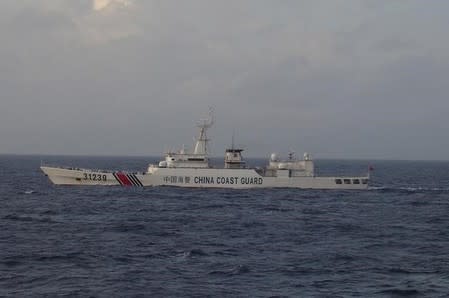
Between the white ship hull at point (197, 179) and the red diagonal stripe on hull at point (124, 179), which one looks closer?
the white ship hull at point (197, 179)

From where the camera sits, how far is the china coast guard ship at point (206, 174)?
3120 inches

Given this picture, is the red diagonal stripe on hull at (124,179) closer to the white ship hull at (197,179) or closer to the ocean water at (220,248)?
the white ship hull at (197,179)

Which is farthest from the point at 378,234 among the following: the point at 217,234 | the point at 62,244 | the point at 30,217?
the point at 30,217

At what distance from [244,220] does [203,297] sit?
81.5 ft

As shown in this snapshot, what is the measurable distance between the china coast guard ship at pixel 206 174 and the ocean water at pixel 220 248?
13.3 metres

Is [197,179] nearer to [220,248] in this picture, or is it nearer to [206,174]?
[206,174]

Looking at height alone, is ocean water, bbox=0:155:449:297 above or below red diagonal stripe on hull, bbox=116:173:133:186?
below

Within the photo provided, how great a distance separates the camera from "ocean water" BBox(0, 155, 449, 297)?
26781 millimetres

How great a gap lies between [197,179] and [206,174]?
51.6 inches

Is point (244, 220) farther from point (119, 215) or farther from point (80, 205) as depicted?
point (80, 205)

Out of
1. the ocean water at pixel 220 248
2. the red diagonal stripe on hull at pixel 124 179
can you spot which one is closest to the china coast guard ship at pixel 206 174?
the red diagonal stripe on hull at pixel 124 179

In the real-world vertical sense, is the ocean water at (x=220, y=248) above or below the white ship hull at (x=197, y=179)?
below

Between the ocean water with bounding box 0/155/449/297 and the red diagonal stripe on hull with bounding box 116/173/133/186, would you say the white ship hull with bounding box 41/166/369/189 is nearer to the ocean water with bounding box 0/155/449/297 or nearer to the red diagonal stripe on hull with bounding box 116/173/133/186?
the red diagonal stripe on hull with bounding box 116/173/133/186

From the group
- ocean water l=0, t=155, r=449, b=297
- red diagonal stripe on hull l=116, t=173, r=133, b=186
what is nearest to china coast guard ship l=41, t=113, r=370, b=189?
red diagonal stripe on hull l=116, t=173, r=133, b=186
